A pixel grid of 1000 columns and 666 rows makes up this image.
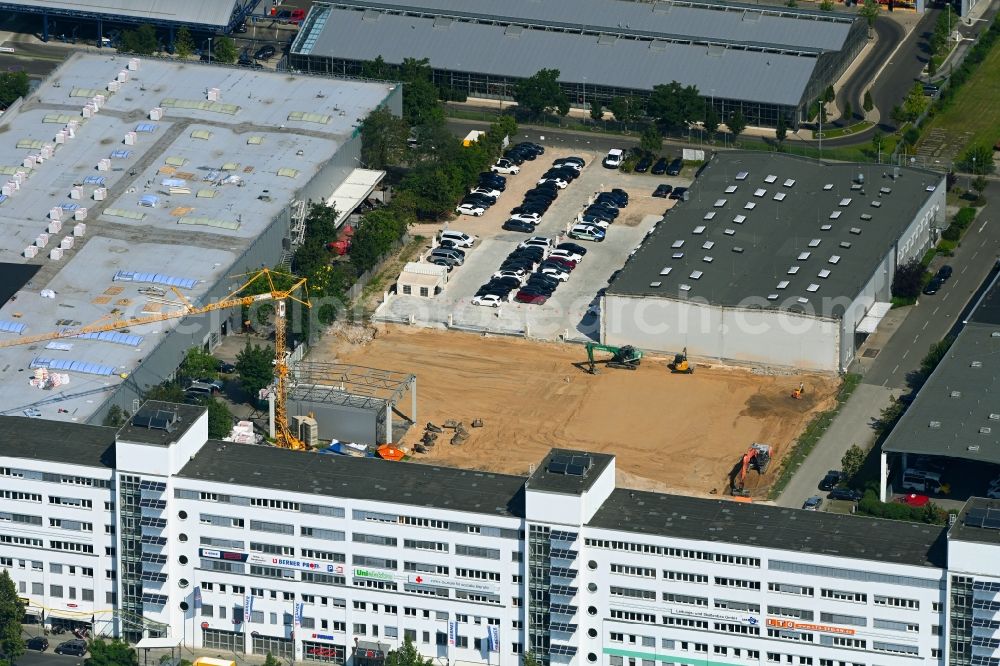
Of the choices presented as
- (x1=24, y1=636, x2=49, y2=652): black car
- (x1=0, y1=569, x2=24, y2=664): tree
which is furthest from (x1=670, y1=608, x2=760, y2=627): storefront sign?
(x1=0, y1=569, x2=24, y2=664): tree

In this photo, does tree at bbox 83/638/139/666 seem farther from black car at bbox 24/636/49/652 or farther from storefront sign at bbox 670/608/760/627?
storefront sign at bbox 670/608/760/627

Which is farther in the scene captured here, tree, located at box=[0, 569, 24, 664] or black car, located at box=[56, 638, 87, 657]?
black car, located at box=[56, 638, 87, 657]

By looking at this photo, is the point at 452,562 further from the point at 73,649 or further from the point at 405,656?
the point at 73,649

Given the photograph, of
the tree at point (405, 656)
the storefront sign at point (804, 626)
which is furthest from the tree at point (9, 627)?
the storefront sign at point (804, 626)

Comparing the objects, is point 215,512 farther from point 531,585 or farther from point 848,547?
point 848,547

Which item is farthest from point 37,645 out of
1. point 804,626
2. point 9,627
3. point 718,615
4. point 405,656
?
point 804,626

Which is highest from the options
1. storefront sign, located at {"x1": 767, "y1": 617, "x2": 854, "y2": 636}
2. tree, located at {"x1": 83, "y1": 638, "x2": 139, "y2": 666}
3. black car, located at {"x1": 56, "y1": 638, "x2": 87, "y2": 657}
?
storefront sign, located at {"x1": 767, "y1": 617, "x2": 854, "y2": 636}
